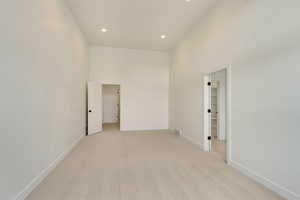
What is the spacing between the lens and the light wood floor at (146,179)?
2035mm

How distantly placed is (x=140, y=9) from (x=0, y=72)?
127 inches

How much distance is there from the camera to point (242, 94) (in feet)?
8.99

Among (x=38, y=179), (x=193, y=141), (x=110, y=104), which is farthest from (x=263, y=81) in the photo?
(x=110, y=104)

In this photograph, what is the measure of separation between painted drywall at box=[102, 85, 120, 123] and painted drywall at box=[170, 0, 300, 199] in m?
6.70

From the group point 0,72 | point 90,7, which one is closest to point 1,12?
point 0,72

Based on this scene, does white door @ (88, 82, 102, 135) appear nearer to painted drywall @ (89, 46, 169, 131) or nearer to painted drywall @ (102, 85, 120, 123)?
painted drywall @ (89, 46, 169, 131)

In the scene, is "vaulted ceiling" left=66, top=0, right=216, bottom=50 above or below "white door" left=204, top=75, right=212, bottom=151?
above

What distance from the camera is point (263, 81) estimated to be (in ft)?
7.59

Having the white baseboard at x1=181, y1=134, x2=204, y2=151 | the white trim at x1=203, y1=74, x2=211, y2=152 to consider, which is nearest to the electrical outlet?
the white baseboard at x1=181, y1=134, x2=204, y2=151

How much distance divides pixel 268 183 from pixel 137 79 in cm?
553

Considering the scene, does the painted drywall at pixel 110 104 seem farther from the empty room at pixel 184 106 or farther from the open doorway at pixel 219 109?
the open doorway at pixel 219 109

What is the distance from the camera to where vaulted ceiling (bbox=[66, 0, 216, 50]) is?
3627 millimetres

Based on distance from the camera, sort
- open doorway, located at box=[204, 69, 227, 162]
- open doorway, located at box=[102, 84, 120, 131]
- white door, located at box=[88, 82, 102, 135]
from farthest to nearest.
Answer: open doorway, located at box=[102, 84, 120, 131] < white door, located at box=[88, 82, 102, 135] < open doorway, located at box=[204, 69, 227, 162]

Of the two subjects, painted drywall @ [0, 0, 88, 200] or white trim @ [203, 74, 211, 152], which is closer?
painted drywall @ [0, 0, 88, 200]
